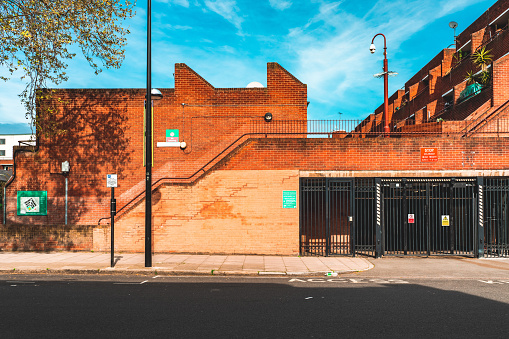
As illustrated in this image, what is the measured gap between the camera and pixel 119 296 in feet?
23.5

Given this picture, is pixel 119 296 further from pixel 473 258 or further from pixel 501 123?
pixel 501 123

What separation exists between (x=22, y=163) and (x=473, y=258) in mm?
18746

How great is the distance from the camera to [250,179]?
42.5 ft

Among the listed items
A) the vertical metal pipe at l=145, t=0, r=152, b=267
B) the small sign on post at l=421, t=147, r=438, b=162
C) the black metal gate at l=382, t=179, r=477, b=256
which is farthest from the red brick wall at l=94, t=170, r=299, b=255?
the small sign on post at l=421, t=147, r=438, b=162

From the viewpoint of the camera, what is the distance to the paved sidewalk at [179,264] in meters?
9.79

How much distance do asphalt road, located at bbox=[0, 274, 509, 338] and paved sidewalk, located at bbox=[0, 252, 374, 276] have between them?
691 mm

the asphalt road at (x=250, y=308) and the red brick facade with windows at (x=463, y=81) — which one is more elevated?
the red brick facade with windows at (x=463, y=81)

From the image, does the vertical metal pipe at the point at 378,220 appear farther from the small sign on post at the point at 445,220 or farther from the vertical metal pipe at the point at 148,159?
the vertical metal pipe at the point at 148,159

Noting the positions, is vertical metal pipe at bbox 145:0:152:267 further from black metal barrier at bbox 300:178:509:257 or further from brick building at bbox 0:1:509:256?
black metal barrier at bbox 300:178:509:257

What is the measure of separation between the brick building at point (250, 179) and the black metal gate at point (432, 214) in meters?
0.07

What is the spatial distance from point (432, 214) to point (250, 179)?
26.0 feet

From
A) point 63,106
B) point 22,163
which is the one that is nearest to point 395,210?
point 63,106

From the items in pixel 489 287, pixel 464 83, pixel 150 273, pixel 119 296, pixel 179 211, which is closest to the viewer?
pixel 119 296

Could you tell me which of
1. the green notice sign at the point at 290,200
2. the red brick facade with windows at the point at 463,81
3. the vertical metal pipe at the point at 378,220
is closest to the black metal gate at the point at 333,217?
the vertical metal pipe at the point at 378,220
